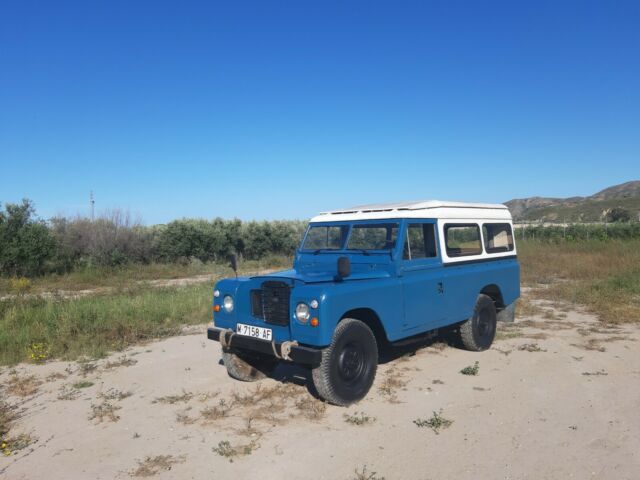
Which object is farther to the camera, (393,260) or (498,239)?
(498,239)

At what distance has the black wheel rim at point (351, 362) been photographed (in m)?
5.01

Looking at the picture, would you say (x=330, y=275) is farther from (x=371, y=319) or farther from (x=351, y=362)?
(x=351, y=362)

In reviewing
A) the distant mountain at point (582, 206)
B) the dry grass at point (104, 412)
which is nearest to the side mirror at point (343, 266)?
the dry grass at point (104, 412)

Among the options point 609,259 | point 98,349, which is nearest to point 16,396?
point 98,349

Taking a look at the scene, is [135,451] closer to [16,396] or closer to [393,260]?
[16,396]

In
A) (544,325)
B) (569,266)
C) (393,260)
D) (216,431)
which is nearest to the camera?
(216,431)

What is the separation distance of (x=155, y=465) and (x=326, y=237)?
3.56 metres

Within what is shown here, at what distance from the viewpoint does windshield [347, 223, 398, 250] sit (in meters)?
5.94

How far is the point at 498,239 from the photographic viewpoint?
25.3 ft

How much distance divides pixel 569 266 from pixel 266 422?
15293mm

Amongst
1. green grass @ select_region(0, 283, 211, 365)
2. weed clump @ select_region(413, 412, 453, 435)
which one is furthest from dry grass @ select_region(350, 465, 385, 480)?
green grass @ select_region(0, 283, 211, 365)

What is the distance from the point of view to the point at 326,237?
657 cm

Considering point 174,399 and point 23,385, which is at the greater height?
point 23,385

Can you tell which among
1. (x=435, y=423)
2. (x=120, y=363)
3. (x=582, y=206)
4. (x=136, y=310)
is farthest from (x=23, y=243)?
(x=582, y=206)
